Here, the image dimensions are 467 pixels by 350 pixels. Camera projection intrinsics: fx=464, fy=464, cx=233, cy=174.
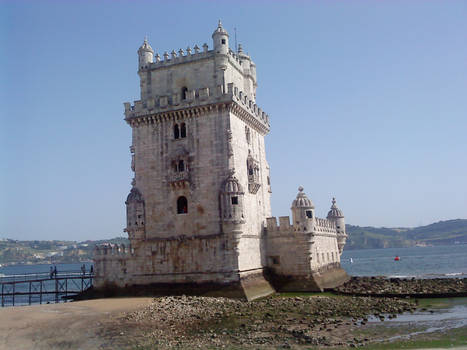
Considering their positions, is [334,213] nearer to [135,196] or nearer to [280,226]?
[280,226]

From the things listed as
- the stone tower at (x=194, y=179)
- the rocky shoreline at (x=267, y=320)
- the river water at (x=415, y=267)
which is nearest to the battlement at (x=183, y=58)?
the stone tower at (x=194, y=179)

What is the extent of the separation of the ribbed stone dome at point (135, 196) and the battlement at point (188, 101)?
19.2 ft

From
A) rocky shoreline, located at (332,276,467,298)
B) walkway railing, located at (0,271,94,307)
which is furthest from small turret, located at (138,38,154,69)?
rocky shoreline, located at (332,276,467,298)

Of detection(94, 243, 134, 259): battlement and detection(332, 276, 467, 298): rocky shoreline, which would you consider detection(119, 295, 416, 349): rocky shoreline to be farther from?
detection(94, 243, 134, 259): battlement

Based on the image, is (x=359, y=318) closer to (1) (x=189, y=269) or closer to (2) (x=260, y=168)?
(1) (x=189, y=269)

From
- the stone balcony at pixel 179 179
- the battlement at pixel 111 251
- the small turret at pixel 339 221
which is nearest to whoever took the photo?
the stone balcony at pixel 179 179

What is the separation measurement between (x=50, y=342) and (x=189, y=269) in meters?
13.3

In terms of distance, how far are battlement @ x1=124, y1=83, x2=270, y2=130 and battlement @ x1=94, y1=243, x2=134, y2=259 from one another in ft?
33.3

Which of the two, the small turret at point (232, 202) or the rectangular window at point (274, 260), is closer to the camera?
the small turret at point (232, 202)

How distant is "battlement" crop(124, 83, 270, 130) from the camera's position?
34906mm

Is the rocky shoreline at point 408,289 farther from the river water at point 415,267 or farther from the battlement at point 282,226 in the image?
the river water at point 415,267

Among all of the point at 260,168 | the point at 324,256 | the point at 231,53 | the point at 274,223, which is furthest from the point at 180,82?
the point at 324,256

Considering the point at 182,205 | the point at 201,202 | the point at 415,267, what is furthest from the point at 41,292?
the point at 415,267

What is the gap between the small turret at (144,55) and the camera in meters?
38.6
